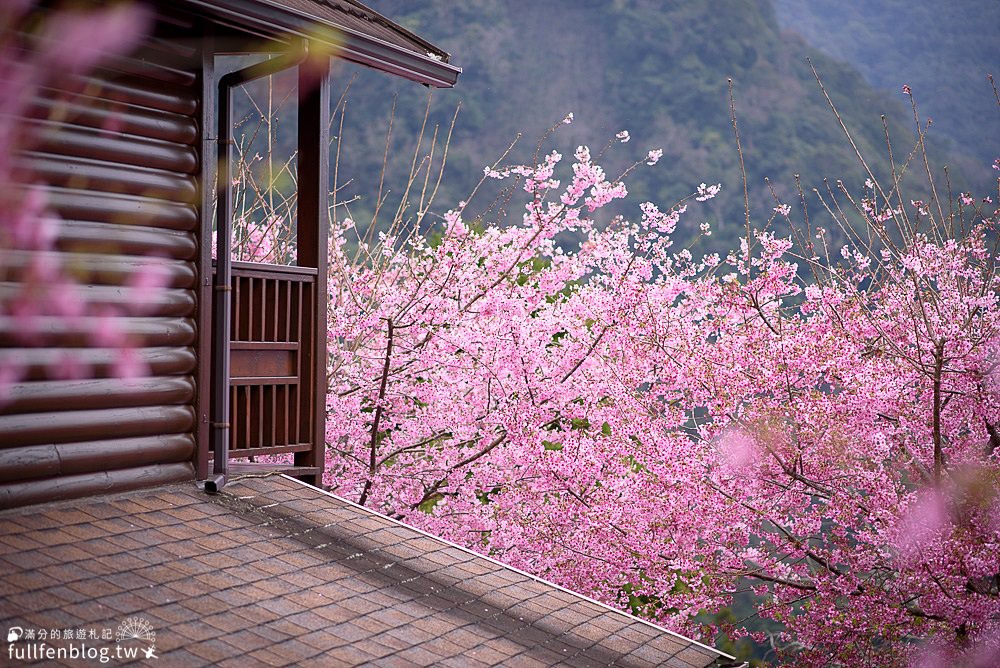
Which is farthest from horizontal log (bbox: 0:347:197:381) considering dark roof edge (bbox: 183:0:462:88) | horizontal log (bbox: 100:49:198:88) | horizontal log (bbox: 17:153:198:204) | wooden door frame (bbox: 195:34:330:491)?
dark roof edge (bbox: 183:0:462:88)

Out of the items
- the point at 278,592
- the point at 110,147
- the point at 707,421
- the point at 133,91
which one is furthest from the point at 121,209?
the point at 707,421

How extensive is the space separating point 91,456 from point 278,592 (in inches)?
44.4

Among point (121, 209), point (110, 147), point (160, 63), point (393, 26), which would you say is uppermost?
point (393, 26)

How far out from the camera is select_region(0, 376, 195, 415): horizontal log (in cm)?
398

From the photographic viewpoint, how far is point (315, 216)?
17.7 ft

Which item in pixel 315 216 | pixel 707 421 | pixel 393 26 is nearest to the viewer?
pixel 315 216

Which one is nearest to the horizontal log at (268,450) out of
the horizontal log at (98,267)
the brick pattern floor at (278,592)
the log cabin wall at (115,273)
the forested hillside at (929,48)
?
the brick pattern floor at (278,592)

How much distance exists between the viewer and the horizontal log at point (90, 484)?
3.93 m

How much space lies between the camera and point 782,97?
157 ft

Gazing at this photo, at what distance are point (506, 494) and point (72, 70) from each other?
15.9 ft

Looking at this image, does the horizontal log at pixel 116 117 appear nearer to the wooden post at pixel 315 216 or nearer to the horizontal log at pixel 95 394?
the wooden post at pixel 315 216

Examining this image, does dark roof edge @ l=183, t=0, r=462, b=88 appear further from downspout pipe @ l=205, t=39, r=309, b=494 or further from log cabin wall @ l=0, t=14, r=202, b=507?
log cabin wall @ l=0, t=14, r=202, b=507

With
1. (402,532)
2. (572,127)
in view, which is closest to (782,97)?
(572,127)

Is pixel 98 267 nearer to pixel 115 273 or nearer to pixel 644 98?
pixel 115 273
